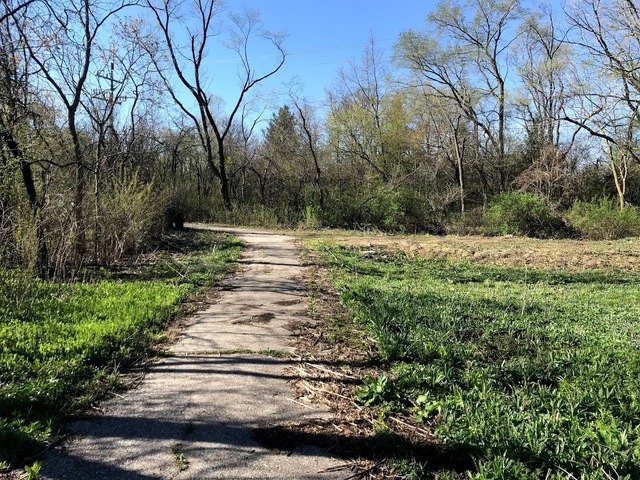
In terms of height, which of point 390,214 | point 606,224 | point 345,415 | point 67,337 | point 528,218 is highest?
point 390,214

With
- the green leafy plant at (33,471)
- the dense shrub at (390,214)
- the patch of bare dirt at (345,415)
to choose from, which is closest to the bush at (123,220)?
the patch of bare dirt at (345,415)

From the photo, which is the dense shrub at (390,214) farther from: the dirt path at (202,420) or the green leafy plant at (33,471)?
the green leafy plant at (33,471)

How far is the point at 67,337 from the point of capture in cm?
489

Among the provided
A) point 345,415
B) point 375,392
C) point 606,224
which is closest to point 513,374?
point 375,392

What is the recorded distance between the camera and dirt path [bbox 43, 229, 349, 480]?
2.69 metres

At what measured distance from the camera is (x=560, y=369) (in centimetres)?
409

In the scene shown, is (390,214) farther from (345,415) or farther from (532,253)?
(345,415)

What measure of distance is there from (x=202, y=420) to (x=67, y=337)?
2.51m

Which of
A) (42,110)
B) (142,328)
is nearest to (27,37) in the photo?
(42,110)

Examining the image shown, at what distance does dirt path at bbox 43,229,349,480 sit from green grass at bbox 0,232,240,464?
0.31 m

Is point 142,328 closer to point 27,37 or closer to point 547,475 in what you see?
point 547,475

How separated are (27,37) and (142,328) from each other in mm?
7052

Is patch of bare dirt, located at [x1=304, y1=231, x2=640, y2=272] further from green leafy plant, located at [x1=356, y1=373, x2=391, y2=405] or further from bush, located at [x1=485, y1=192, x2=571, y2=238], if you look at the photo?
green leafy plant, located at [x1=356, y1=373, x2=391, y2=405]

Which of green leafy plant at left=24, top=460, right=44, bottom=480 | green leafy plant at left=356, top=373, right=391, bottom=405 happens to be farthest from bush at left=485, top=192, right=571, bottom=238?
green leafy plant at left=24, top=460, right=44, bottom=480
